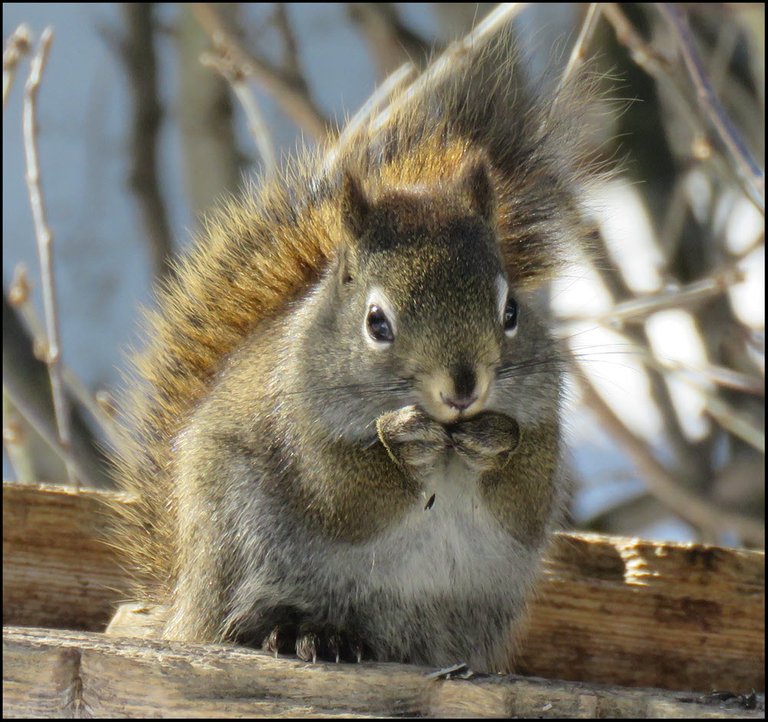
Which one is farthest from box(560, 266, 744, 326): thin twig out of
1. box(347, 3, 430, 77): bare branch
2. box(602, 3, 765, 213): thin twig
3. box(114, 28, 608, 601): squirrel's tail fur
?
box(347, 3, 430, 77): bare branch

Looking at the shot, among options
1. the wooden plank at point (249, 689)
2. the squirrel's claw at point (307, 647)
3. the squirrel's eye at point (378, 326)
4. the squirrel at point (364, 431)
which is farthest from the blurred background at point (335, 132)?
the wooden plank at point (249, 689)

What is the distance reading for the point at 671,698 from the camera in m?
1.42

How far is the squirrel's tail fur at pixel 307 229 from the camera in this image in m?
1.91

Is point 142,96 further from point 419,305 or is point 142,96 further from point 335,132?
point 419,305

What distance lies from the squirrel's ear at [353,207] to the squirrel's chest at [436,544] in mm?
350

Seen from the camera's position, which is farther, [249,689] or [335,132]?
[335,132]

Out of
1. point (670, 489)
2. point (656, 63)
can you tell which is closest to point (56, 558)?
point (656, 63)

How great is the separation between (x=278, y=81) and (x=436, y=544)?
161 centimetres

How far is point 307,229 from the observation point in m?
1.91

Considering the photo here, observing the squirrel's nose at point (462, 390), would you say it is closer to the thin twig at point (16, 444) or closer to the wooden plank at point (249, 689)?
the wooden plank at point (249, 689)

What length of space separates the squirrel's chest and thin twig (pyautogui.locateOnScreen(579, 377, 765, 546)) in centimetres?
112

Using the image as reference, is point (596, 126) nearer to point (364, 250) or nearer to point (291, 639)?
point (364, 250)

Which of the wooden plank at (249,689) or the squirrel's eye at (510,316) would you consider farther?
the squirrel's eye at (510,316)

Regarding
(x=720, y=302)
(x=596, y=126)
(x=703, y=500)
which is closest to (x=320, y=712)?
(x=596, y=126)
